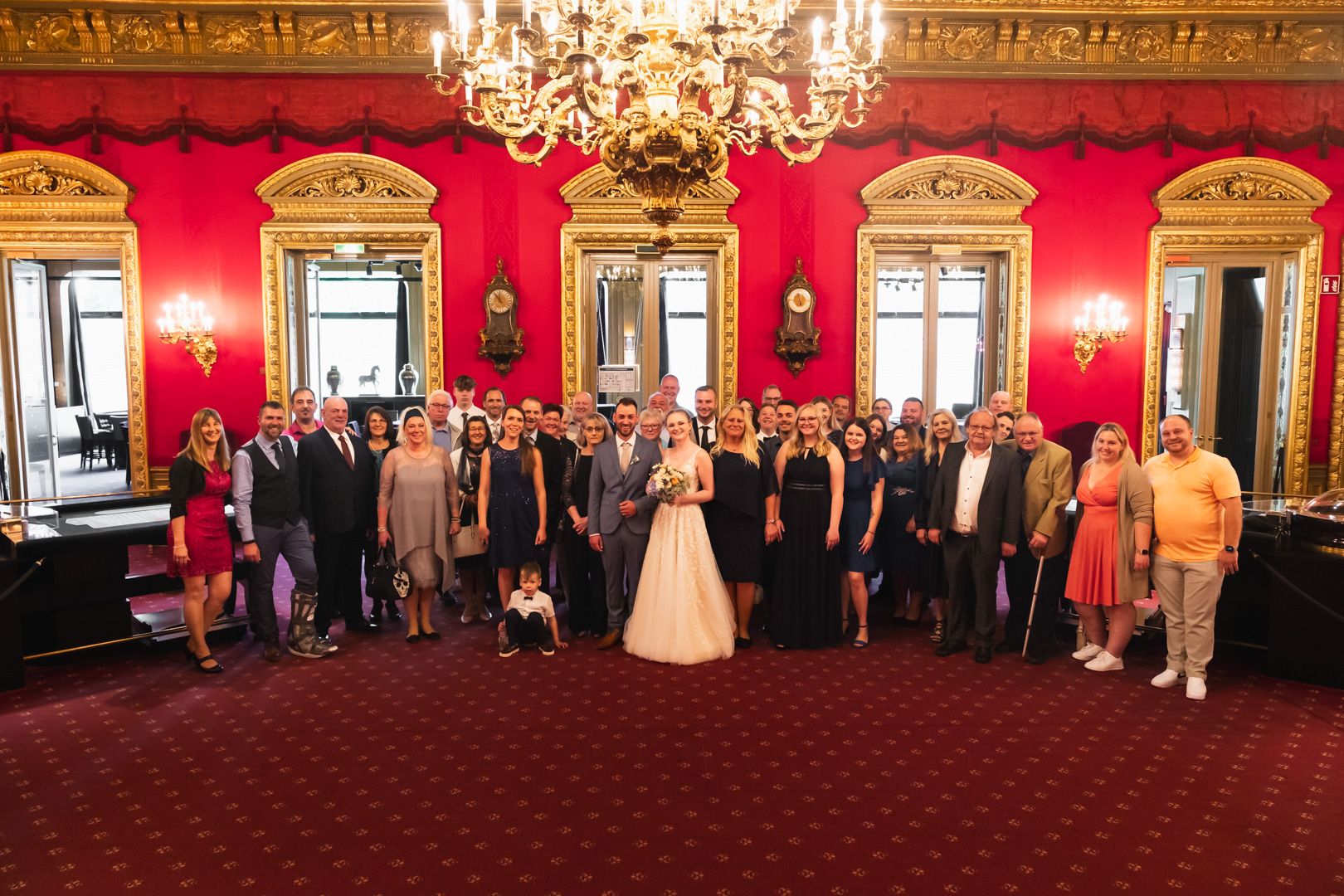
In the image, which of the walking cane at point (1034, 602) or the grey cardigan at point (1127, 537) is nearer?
the grey cardigan at point (1127, 537)

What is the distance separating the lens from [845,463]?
19.5ft

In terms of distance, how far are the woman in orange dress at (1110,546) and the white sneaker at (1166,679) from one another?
267 mm

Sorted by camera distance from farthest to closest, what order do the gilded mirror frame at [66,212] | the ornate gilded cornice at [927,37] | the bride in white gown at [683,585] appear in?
the gilded mirror frame at [66,212]
the ornate gilded cornice at [927,37]
the bride in white gown at [683,585]

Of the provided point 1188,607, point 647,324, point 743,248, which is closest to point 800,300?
point 743,248

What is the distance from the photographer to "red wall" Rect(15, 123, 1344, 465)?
27.5 feet

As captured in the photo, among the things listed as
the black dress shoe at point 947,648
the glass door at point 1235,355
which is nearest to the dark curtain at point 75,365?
the black dress shoe at point 947,648

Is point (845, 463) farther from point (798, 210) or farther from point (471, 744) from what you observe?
point (798, 210)

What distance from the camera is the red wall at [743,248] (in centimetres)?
838

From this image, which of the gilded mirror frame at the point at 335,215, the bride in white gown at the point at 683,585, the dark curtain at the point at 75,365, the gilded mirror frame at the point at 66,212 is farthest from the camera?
the dark curtain at the point at 75,365

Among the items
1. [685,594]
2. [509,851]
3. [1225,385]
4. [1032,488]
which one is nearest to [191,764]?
[509,851]

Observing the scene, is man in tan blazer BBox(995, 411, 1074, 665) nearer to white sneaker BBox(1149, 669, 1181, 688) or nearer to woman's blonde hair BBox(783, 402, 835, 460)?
white sneaker BBox(1149, 669, 1181, 688)

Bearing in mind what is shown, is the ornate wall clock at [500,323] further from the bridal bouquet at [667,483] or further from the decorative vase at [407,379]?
the bridal bouquet at [667,483]

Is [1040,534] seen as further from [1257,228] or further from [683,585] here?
[1257,228]

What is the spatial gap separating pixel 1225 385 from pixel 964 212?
330 cm
